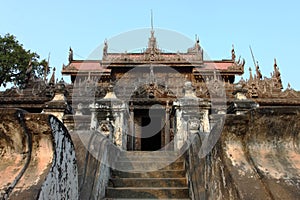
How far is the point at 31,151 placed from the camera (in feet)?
8.05

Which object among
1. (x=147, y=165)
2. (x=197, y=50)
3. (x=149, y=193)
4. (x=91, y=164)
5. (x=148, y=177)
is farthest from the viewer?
(x=197, y=50)

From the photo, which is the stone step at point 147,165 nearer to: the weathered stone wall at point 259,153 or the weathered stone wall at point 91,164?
the weathered stone wall at point 91,164

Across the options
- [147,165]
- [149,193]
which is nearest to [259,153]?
[149,193]

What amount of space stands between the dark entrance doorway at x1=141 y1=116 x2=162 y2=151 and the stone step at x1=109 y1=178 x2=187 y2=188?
8309 mm

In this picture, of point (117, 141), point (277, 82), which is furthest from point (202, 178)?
point (277, 82)

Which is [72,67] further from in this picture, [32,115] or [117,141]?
[32,115]

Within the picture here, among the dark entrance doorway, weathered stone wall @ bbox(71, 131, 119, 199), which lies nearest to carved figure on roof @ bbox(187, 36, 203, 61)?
the dark entrance doorway

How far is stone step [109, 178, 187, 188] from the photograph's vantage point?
14.4 feet

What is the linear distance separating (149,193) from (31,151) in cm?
217

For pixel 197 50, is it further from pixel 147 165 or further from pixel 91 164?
pixel 91 164

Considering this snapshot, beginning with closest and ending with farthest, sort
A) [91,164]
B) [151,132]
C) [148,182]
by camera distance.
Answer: [91,164], [148,182], [151,132]

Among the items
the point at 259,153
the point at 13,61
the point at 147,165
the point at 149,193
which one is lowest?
the point at 149,193

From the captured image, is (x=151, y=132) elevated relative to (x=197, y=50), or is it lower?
lower

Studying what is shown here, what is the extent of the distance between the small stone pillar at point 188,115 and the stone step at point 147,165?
1527 mm
